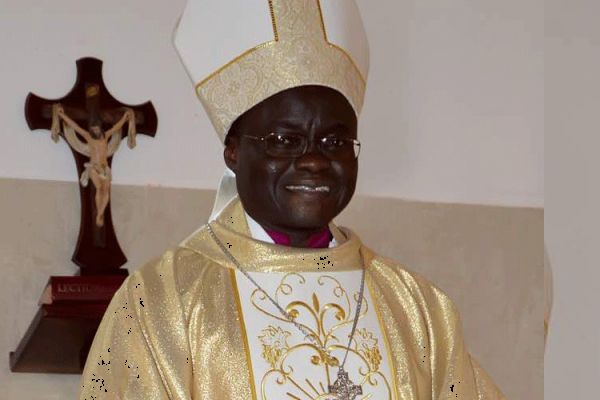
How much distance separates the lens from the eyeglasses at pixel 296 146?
10.0 ft

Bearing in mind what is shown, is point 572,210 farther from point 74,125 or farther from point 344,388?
point 344,388

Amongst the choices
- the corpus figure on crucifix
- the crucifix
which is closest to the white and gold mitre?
the crucifix

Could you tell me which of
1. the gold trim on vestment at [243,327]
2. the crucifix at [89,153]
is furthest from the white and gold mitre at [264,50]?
the crucifix at [89,153]

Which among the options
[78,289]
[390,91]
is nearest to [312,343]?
[78,289]

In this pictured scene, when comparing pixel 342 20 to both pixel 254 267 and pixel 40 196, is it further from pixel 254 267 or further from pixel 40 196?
pixel 40 196

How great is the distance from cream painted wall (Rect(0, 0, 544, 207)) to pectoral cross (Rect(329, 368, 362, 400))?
5.68 ft

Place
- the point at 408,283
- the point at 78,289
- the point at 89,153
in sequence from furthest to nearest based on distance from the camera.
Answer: the point at 89,153
the point at 78,289
the point at 408,283

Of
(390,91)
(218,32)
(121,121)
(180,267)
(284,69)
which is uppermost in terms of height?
(390,91)

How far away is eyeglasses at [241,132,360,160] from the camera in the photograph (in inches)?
120

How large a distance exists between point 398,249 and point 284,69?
1.83 metres

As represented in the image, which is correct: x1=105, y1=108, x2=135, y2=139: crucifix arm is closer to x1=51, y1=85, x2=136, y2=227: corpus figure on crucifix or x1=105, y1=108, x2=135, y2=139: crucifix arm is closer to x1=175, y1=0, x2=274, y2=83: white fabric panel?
x1=51, y1=85, x2=136, y2=227: corpus figure on crucifix

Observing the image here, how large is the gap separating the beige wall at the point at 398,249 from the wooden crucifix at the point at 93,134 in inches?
2.3

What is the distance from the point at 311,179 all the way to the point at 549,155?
7.53 feet

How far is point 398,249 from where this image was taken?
4.89 meters
